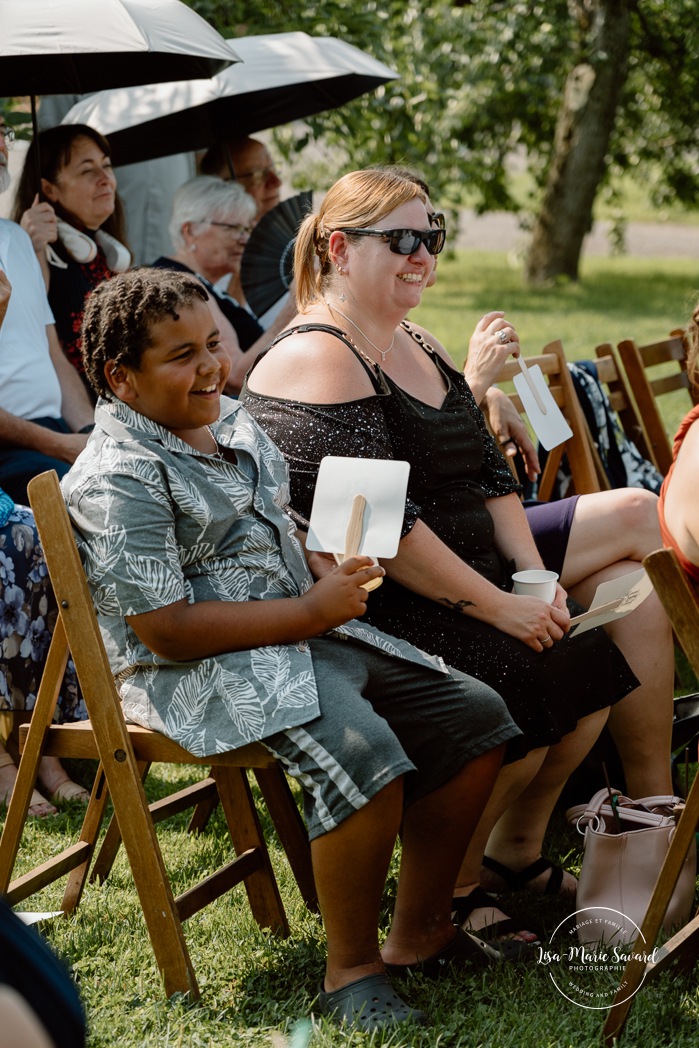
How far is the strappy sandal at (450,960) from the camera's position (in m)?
2.47

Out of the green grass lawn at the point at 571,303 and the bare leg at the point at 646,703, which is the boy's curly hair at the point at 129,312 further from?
the green grass lawn at the point at 571,303

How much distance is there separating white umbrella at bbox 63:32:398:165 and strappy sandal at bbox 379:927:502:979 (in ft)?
12.6

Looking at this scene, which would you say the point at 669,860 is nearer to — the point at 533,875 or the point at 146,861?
the point at 533,875

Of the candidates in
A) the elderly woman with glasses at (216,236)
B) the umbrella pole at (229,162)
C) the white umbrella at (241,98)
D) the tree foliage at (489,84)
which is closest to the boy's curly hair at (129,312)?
the elderly woman with glasses at (216,236)

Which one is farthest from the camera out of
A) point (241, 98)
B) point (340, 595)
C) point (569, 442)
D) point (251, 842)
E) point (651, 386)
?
point (241, 98)

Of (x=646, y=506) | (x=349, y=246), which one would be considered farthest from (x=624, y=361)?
(x=349, y=246)

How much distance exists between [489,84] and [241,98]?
31.6ft

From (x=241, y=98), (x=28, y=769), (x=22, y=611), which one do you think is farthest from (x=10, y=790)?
(x=241, y=98)

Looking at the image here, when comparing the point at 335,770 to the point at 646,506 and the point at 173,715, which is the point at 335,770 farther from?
the point at 646,506

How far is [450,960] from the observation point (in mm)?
2486

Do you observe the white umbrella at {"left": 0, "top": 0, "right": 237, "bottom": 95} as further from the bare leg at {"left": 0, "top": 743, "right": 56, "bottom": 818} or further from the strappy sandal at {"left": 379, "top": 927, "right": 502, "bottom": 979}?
the strappy sandal at {"left": 379, "top": 927, "right": 502, "bottom": 979}

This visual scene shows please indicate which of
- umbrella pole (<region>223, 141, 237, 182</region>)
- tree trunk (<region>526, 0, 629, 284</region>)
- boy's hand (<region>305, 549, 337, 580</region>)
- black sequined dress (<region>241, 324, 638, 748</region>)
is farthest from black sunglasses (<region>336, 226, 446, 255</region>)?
tree trunk (<region>526, 0, 629, 284</region>)

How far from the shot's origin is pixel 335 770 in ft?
7.40

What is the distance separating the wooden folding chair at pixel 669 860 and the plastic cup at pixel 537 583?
62cm
